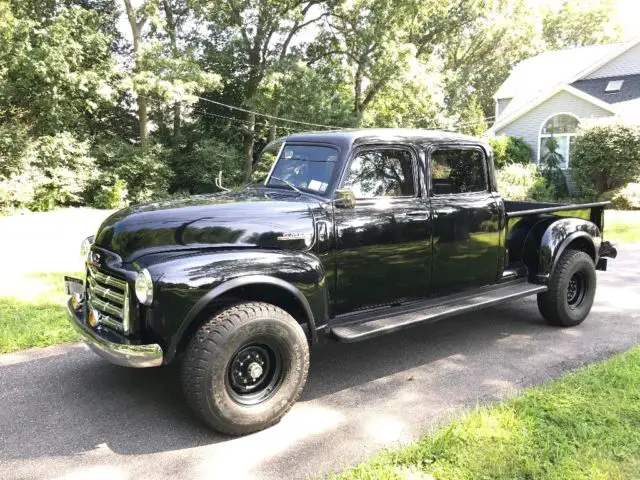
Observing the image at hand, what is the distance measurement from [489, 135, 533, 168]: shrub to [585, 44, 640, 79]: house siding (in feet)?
17.2

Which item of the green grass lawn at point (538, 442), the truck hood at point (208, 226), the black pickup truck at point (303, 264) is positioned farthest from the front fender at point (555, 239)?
the truck hood at point (208, 226)

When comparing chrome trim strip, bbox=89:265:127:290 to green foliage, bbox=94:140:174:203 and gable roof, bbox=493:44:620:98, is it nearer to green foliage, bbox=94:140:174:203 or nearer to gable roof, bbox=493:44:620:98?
green foliage, bbox=94:140:174:203

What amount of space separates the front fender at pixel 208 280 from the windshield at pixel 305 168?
0.78 m

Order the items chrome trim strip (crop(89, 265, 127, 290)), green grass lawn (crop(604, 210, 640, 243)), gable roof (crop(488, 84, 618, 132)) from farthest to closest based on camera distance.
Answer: gable roof (crop(488, 84, 618, 132))
green grass lawn (crop(604, 210, 640, 243))
chrome trim strip (crop(89, 265, 127, 290))

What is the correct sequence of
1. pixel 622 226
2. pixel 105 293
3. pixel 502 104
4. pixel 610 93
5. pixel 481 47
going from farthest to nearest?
pixel 481 47
pixel 502 104
pixel 610 93
pixel 622 226
pixel 105 293

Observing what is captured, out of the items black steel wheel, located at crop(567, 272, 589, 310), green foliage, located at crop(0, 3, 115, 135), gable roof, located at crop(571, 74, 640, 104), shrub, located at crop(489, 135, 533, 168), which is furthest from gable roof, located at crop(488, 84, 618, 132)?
black steel wheel, located at crop(567, 272, 589, 310)

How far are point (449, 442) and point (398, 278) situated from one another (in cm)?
151

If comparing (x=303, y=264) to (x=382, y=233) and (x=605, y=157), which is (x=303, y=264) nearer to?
(x=382, y=233)

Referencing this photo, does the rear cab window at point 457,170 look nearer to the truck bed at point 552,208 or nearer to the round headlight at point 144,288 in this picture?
the truck bed at point 552,208

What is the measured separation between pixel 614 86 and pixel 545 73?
552 centimetres

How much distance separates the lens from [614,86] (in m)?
23.6

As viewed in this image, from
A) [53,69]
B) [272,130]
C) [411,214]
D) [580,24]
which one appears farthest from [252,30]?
[580,24]

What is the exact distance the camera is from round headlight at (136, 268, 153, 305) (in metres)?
3.16

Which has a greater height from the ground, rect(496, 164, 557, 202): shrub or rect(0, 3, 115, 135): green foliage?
rect(0, 3, 115, 135): green foliage
